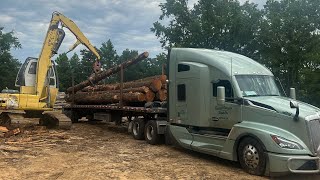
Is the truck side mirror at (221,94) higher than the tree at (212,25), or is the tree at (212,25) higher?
the tree at (212,25)

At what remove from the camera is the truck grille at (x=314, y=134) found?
8070mm

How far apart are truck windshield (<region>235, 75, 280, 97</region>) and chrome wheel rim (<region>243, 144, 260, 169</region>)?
1376 mm

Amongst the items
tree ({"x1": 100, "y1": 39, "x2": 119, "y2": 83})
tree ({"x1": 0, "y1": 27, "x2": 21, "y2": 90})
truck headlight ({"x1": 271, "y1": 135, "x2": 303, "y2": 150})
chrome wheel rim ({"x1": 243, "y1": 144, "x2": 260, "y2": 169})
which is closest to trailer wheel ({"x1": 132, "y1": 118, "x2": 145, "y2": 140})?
chrome wheel rim ({"x1": 243, "y1": 144, "x2": 260, "y2": 169})

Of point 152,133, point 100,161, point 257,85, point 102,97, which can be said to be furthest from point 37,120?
point 257,85

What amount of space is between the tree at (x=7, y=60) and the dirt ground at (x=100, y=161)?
40210mm

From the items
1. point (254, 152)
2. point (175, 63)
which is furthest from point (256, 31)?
point (254, 152)

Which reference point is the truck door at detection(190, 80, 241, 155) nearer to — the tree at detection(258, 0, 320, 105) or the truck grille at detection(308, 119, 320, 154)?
the truck grille at detection(308, 119, 320, 154)

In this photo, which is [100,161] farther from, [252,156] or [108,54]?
[108,54]

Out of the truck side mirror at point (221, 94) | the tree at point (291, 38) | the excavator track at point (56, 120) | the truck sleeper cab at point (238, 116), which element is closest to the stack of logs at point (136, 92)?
the excavator track at point (56, 120)

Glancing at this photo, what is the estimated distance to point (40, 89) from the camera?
16406mm

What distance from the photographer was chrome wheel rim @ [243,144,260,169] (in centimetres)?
849

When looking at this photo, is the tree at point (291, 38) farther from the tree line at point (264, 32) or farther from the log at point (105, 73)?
the log at point (105, 73)

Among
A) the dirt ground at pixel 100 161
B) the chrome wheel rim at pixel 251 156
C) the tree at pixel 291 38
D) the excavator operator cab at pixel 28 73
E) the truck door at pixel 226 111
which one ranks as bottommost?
the dirt ground at pixel 100 161

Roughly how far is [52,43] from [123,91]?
3867 mm
